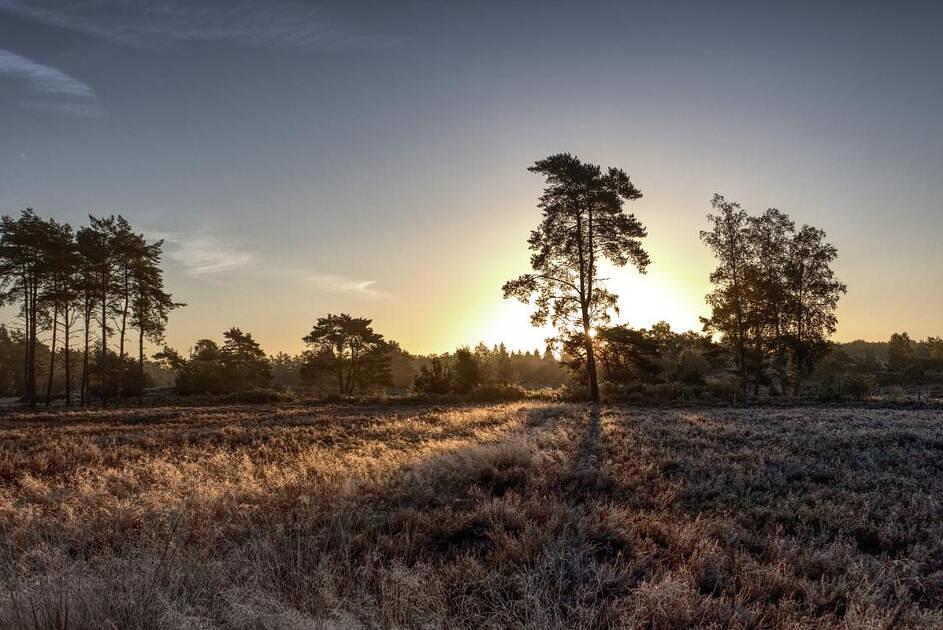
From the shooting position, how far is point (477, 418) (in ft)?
66.7

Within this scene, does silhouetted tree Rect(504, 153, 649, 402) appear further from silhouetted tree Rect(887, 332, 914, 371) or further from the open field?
silhouetted tree Rect(887, 332, 914, 371)

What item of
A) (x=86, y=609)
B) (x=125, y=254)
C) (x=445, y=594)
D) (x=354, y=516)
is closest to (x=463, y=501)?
(x=354, y=516)

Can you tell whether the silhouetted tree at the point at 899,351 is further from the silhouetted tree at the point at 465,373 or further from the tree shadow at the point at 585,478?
the tree shadow at the point at 585,478

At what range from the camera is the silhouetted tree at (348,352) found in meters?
60.1

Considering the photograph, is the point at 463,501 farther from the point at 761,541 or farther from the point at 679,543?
the point at 761,541

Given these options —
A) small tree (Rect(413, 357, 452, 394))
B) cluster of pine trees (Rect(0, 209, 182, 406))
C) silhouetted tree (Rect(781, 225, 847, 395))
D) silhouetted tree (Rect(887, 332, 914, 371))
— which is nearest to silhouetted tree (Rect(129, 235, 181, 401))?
cluster of pine trees (Rect(0, 209, 182, 406))

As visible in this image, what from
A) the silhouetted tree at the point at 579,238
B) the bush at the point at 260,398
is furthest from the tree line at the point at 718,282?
the bush at the point at 260,398

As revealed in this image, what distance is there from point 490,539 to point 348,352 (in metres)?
57.6

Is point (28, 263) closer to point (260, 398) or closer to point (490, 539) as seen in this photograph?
point (260, 398)

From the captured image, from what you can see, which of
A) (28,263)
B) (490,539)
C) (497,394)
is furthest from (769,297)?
(28,263)

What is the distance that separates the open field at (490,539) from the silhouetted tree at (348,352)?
160 feet

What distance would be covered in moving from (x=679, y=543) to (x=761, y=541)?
1.13 meters

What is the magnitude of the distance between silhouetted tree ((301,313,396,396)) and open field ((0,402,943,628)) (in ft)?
160

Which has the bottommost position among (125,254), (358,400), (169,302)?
(358,400)
